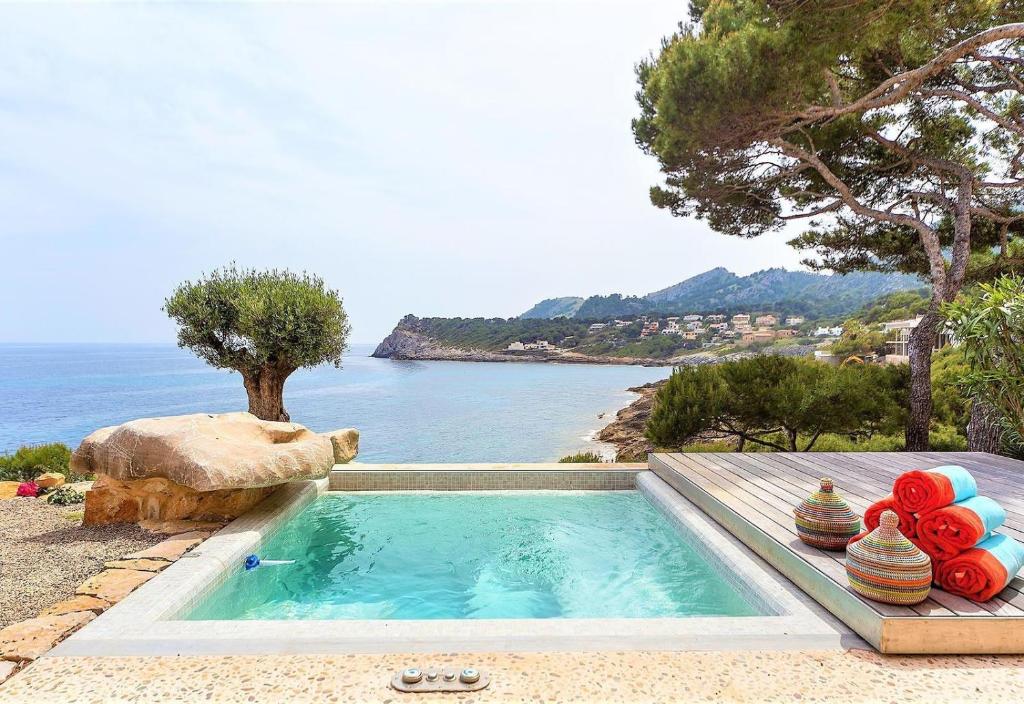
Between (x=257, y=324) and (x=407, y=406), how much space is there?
25.4 m

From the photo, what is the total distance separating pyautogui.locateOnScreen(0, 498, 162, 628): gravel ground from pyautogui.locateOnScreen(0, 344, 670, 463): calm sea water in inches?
235

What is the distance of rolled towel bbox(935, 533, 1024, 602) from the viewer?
2566 mm

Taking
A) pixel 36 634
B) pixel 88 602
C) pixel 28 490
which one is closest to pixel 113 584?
pixel 88 602

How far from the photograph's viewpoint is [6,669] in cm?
234

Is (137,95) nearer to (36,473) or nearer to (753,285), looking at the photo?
(36,473)

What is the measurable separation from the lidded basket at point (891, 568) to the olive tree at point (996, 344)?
4.10m

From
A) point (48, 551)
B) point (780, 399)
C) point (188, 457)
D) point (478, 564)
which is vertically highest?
point (188, 457)

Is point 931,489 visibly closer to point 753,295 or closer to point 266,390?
point 266,390

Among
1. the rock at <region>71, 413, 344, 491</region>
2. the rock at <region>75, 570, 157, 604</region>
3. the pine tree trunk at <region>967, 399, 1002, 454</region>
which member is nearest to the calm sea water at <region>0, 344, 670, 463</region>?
the rock at <region>71, 413, 344, 491</region>

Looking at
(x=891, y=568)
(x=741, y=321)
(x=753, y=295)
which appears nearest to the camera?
(x=891, y=568)

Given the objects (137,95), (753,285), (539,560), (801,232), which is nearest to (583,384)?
(801,232)

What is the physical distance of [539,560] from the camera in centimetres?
436

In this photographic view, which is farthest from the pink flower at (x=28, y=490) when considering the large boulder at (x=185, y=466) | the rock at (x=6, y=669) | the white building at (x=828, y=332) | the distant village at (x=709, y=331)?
the white building at (x=828, y=332)

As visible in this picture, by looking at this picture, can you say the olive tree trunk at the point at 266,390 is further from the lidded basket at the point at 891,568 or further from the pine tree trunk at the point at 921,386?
the pine tree trunk at the point at 921,386
